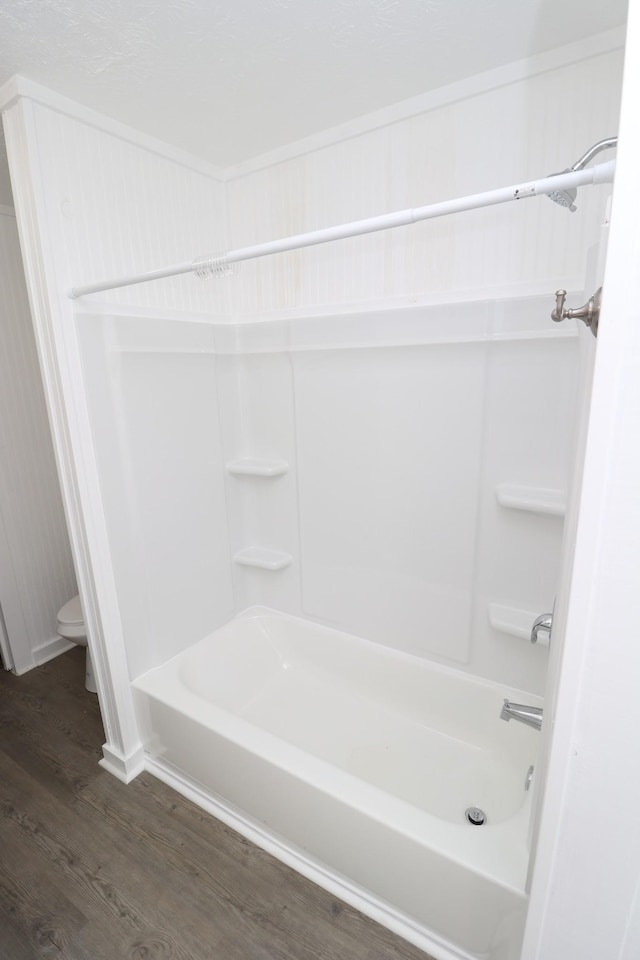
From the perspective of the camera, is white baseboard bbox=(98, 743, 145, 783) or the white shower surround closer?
the white shower surround

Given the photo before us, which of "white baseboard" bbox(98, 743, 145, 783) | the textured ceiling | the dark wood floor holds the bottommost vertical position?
the dark wood floor

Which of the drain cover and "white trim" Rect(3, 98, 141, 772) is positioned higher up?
"white trim" Rect(3, 98, 141, 772)

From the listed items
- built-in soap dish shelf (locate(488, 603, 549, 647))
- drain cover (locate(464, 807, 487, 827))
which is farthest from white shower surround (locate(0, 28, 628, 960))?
drain cover (locate(464, 807, 487, 827))

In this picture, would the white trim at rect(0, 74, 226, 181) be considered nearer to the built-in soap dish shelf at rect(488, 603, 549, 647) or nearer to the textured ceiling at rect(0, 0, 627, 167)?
the textured ceiling at rect(0, 0, 627, 167)

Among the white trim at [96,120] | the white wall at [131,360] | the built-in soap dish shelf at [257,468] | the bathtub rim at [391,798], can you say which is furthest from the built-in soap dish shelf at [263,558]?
the white trim at [96,120]

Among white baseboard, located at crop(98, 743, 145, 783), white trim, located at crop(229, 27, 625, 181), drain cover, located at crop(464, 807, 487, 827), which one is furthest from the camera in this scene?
white baseboard, located at crop(98, 743, 145, 783)

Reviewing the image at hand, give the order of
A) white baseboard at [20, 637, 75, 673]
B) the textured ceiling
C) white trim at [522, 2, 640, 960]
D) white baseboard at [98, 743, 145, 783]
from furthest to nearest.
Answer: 1. white baseboard at [20, 637, 75, 673]
2. white baseboard at [98, 743, 145, 783]
3. the textured ceiling
4. white trim at [522, 2, 640, 960]

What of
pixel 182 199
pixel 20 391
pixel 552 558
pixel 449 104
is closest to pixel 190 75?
pixel 182 199

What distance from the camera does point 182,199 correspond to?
1.77 meters

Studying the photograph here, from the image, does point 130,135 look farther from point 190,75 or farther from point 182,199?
point 190,75

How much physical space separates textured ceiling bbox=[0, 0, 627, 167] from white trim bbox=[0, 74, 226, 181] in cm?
3

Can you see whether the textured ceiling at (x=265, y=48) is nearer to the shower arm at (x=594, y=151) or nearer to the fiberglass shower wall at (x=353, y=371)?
the fiberglass shower wall at (x=353, y=371)

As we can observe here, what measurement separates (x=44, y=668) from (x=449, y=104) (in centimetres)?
300

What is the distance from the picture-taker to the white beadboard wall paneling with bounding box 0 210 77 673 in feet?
7.18
